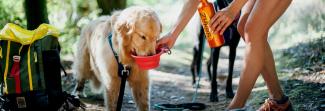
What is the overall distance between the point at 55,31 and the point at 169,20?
36.9ft

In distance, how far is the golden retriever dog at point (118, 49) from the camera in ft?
13.0

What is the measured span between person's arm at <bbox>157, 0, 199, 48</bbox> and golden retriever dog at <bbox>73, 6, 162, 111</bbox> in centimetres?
12

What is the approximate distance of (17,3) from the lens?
23.1ft

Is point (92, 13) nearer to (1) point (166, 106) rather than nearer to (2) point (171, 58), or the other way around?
(1) point (166, 106)

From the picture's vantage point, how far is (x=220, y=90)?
301 inches

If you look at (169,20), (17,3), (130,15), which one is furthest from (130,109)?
(169,20)

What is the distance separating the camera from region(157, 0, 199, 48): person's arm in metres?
4.08

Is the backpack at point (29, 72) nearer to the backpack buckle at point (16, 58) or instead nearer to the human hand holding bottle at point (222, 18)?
the backpack buckle at point (16, 58)

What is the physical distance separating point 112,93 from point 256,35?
1703 millimetres

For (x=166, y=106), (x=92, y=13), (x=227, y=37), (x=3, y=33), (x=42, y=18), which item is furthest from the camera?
(x=92, y=13)

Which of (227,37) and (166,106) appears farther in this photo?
(227,37)

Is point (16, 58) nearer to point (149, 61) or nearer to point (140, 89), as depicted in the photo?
point (149, 61)

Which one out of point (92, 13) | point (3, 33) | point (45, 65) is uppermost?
point (92, 13)

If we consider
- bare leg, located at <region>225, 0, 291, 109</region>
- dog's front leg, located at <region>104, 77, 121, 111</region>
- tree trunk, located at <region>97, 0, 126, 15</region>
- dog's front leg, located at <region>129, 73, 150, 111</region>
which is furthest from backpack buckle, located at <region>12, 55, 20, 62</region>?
tree trunk, located at <region>97, 0, 126, 15</region>
